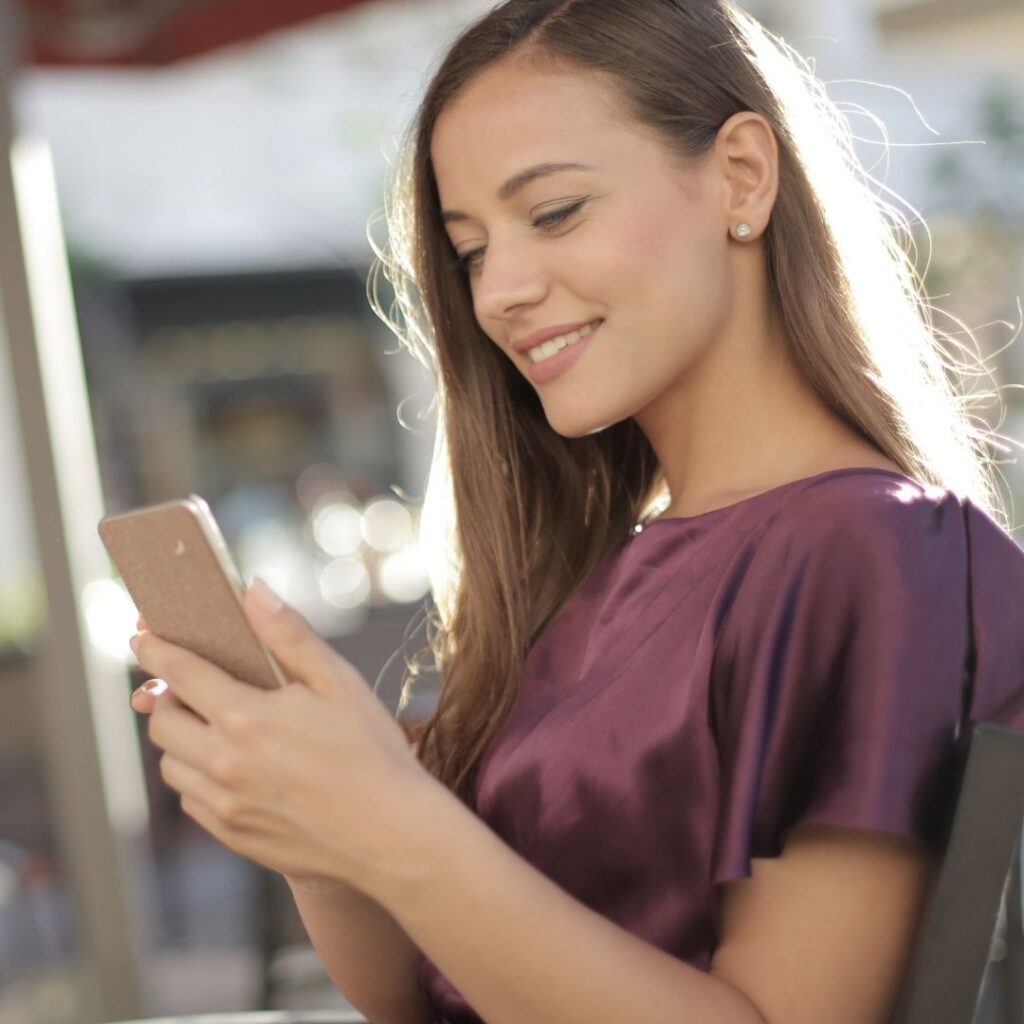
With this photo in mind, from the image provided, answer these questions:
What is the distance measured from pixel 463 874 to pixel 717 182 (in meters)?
0.71

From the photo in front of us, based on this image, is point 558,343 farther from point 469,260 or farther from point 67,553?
point 67,553

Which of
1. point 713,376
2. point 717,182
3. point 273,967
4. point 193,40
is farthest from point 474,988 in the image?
point 193,40

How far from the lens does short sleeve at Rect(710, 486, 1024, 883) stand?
3.49 feet

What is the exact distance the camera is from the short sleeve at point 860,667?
1062 millimetres

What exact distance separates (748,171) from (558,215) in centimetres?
20

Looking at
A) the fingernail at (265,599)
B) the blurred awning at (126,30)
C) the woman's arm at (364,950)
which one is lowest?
the woman's arm at (364,950)

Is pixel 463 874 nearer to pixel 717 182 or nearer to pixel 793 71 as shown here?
pixel 717 182

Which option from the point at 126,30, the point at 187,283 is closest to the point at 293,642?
the point at 126,30

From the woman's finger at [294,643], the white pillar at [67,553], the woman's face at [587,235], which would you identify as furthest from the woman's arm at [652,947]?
the white pillar at [67,553]

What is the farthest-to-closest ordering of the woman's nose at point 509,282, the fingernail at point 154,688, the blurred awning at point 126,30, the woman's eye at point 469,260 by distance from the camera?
the blurred awning at point 126,30, the woman's eye at point 469,260, the woman's nose at point 509,282, the fingernail at point 154,688

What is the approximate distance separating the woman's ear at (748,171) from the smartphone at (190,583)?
0.62 meters

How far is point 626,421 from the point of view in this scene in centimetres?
171

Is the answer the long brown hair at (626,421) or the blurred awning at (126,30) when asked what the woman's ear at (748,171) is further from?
the blurred awning at (126,30)

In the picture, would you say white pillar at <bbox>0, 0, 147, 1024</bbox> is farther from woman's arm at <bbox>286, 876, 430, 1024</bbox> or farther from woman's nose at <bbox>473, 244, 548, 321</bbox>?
woman's nose at <bbox>473, 244, 548, 321</bbox>
